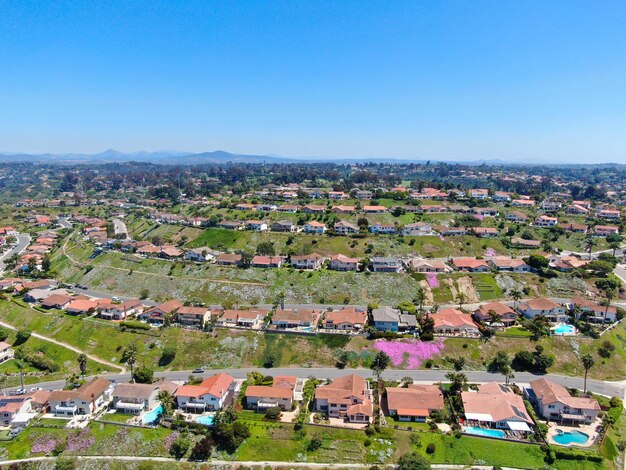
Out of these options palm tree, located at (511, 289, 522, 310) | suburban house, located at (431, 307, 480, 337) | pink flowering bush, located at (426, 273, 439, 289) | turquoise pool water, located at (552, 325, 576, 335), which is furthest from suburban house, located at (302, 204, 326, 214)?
turquoise pool water, located at (552, 325, 576, 335)

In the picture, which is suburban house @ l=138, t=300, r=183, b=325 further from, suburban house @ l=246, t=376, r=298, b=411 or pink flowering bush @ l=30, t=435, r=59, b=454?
suburban house @ l=246, t=376, r=298, b=411

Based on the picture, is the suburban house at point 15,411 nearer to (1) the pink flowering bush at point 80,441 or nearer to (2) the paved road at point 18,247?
(1) the pink flowering bush at point 80,441

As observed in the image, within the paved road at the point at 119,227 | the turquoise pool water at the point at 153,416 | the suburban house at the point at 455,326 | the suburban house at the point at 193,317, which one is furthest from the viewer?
the paved road at the point at 119,227

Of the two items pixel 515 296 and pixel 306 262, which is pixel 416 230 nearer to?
pixel 306 262

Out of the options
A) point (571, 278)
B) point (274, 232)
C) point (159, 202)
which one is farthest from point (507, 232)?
point (159, 202)

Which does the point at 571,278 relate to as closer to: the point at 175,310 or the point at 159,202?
the point at 175,310

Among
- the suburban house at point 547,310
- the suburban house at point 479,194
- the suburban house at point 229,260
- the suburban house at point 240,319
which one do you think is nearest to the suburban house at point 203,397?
the suburban house at point 240,319
